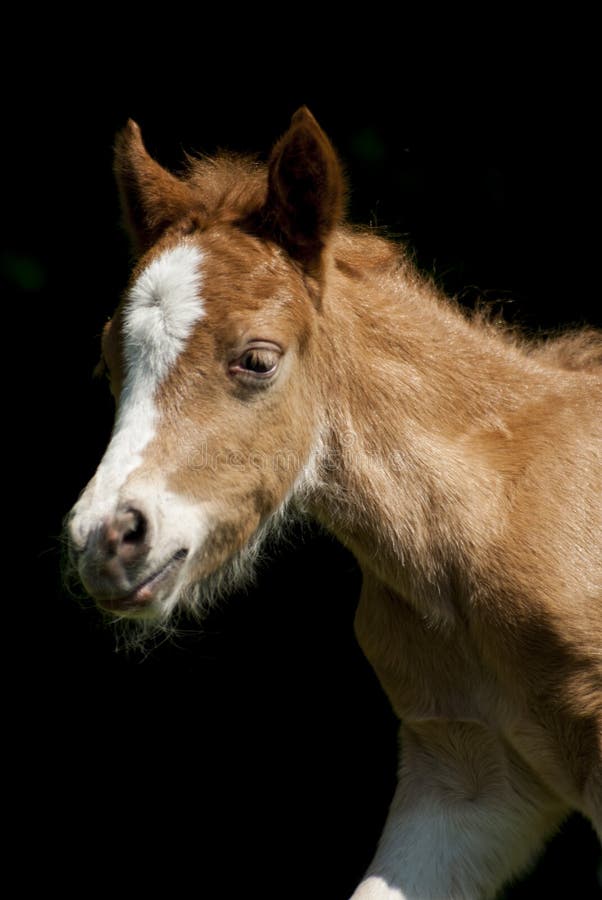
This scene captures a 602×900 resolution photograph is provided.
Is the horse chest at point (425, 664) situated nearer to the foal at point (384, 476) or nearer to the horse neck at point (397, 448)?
the foal at point (384, 476)

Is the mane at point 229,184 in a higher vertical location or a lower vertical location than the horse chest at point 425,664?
higher

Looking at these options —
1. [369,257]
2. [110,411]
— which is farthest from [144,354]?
[110,411]

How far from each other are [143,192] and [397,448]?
1.00 m

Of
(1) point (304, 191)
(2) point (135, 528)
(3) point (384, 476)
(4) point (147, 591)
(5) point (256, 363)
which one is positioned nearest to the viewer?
(2) point (135, 528)

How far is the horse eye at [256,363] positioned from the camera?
2914 millimetres

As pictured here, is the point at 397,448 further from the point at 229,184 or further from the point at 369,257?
the point at 229,184

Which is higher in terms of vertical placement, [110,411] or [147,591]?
[110,411]

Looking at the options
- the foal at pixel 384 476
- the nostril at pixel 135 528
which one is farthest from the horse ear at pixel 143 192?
the nostril at pixel 135 528

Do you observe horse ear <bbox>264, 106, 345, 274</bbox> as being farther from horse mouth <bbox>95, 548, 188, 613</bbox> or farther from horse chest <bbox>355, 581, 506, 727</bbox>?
horse chest <bbox>355, 581, 506, 727</bbox>

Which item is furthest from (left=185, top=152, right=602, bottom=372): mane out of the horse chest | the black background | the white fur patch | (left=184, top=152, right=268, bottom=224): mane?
the black background

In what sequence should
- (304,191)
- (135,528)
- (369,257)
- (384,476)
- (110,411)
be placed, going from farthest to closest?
(110,411)
(369,257)
(384,476)
(304,191)
(135,528)

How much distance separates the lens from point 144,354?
9.36ft

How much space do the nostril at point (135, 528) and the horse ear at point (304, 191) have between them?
2.81 feet

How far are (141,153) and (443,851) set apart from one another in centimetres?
211
